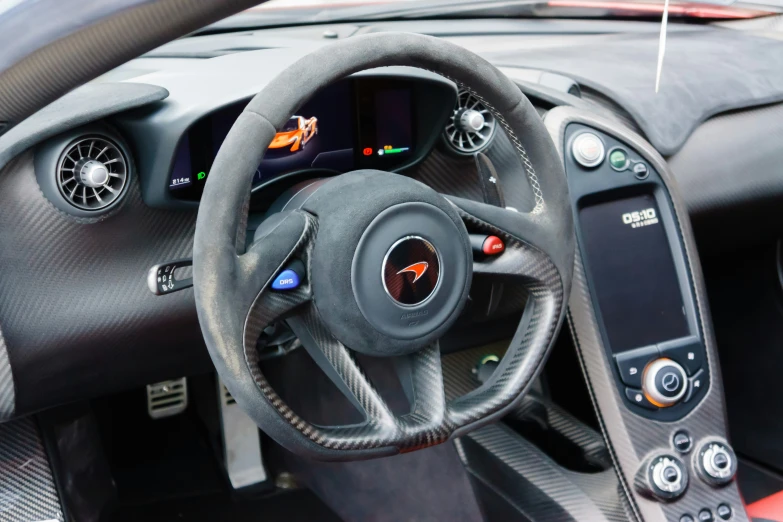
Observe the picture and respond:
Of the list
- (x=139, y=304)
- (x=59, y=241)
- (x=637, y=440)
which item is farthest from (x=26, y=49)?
(x=637, y=440)

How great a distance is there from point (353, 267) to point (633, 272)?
724 mm

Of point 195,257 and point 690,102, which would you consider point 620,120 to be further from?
point 195,257

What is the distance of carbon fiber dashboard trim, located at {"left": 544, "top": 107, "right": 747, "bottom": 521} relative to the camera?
59.2 inches

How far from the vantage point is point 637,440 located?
4.94ft

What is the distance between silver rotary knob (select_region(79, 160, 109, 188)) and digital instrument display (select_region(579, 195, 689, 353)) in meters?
0.83

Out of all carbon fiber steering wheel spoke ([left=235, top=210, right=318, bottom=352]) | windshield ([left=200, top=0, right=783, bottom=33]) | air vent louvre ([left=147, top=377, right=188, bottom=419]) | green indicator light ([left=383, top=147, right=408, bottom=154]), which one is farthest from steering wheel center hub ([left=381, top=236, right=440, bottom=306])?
air vent louvre ([left=147, top=377, right=188, bottom=419])

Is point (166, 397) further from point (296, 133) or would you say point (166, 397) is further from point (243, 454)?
point (296, 133)

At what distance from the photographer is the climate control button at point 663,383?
1.53 m

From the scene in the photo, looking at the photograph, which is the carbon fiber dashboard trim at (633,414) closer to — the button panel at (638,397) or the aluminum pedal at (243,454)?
the button panel at (638,397)

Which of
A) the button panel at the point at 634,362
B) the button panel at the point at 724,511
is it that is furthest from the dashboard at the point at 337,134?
the button panel at the point at 724,511

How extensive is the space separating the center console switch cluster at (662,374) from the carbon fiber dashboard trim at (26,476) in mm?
1093

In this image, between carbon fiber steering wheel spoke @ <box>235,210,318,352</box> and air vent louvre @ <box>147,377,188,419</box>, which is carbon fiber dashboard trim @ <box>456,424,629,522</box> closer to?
air vent louvre @ <box>147,377,188,419</box>

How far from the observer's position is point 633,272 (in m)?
1.56

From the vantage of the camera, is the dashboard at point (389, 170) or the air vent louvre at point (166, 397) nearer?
the dashboard at point (389, 170)
